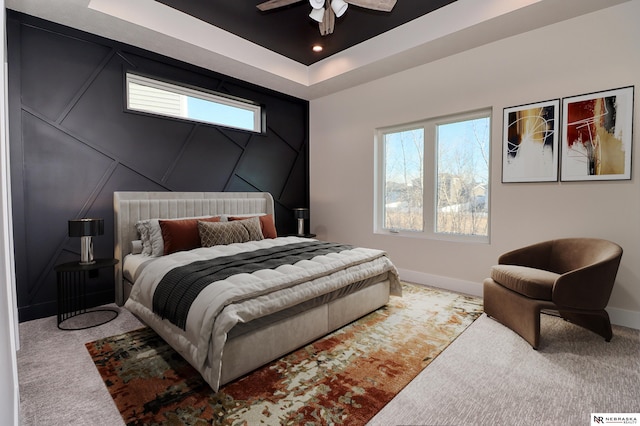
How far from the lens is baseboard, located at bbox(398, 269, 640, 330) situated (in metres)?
2.80

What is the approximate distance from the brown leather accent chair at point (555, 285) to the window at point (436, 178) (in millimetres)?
797

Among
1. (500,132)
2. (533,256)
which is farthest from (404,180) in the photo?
(533,256)

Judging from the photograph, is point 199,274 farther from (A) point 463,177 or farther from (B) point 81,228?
(A) point 463,177

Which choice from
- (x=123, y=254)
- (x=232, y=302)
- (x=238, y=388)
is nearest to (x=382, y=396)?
(x=238, y=388)

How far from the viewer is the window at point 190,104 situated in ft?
12.4

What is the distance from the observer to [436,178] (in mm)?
4191

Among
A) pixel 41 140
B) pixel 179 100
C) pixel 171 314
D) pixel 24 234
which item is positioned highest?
pixel 179 100

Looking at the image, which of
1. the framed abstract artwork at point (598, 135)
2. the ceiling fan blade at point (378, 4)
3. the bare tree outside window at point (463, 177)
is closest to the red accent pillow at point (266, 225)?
the bare tree outside window at point (463, 177)

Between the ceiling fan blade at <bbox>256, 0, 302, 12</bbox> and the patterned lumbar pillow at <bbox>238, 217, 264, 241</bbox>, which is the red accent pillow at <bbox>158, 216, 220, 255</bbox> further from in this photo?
the ceiling fan blade at <bbox>256, 0, 302, 12</bbox>

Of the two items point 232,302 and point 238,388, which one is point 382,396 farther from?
point 232,302

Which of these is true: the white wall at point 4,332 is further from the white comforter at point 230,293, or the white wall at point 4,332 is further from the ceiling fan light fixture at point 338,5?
the ceiling fan light fixture at point 338,5

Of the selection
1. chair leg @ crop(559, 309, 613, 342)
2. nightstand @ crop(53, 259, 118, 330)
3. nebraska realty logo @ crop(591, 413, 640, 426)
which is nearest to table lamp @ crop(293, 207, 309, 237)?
nightstand @ crop(53, 259, 118, 330)

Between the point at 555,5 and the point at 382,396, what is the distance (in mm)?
3666

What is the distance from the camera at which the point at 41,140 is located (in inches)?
120
